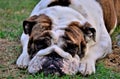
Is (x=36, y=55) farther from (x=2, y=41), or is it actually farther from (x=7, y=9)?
(x=7, y=9)

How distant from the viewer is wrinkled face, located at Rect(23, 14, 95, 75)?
4211 millimetres

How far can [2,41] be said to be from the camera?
218 inches

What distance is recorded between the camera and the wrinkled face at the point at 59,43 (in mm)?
4211

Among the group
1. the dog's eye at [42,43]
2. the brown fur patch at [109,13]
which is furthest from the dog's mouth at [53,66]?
the brown fur patch at [109,13]

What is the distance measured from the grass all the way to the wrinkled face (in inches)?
4.3

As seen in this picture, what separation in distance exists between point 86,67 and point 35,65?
55 cm

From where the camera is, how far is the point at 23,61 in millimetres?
4602

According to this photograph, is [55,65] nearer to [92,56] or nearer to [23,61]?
[23,61]

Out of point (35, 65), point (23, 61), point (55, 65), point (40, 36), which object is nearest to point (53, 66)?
point (55, 65)

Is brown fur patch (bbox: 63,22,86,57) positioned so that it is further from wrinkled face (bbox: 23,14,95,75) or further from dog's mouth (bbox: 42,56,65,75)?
dog's mouth (bbox: 42,56,65,75)

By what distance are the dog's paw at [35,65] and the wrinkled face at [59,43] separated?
0.03 m

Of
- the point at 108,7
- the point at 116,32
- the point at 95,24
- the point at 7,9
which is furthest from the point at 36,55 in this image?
the point at 7,9

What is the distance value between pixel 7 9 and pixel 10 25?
1.57 metres

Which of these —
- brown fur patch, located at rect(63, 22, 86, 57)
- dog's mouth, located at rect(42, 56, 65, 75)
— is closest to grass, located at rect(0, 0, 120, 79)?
dog's mouth, located at rect(42, 56, 65, 75)
